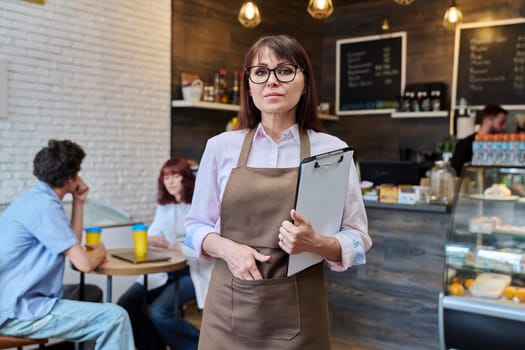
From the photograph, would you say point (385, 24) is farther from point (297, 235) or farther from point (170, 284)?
point (297, 235)

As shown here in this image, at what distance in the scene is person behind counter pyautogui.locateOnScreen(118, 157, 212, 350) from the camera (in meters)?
3.35

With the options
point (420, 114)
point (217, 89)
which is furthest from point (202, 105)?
point (420, 114)

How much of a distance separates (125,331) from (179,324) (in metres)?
0.67

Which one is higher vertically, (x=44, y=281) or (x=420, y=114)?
(x=420, y=114)

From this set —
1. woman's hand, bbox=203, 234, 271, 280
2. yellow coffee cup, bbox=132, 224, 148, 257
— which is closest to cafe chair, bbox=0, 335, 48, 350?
yellow coffee cup, bbox=132, 224, 148, 257

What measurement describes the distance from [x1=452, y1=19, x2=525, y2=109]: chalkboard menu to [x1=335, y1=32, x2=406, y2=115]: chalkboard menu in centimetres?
67

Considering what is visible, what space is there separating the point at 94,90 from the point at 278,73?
3.31m

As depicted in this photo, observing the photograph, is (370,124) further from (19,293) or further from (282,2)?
(19,293)

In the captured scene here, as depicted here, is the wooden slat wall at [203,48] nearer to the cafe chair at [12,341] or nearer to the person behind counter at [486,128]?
the person behind counter at [486,128]

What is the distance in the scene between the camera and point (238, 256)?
1336mm

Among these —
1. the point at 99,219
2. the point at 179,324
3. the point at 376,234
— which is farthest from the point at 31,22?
the point at 376,234

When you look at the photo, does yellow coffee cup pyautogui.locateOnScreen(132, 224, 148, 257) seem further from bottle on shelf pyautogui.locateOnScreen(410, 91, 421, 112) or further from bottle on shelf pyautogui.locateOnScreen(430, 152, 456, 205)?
bottle on shelf pyautogui.locateOnScreen(410, 91, 421, 112)

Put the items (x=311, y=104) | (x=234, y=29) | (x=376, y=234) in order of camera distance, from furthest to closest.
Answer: (x=234, y=29) → (x=376, y=234) → (x=311, y=104)

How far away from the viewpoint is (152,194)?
487cm
